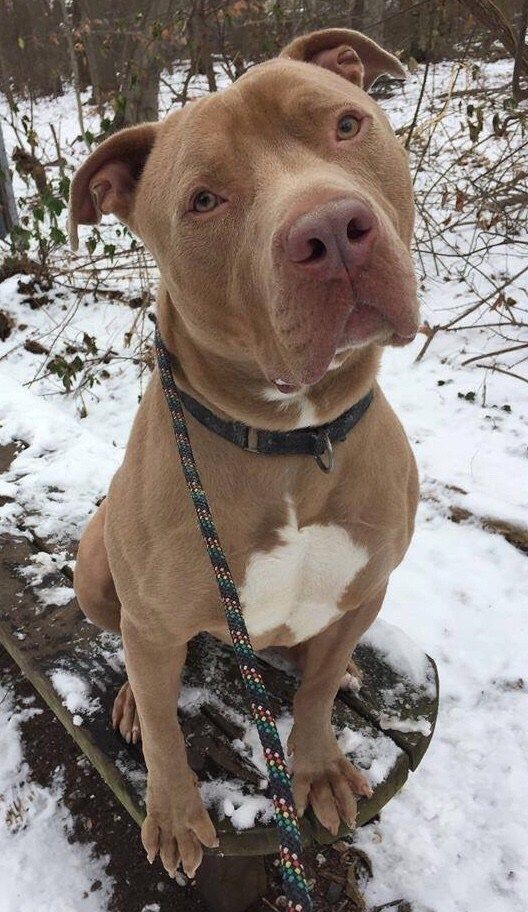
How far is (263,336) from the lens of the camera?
1.33 meters

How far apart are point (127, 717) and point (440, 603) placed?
61.5 inches

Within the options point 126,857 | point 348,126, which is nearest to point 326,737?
point 126,857

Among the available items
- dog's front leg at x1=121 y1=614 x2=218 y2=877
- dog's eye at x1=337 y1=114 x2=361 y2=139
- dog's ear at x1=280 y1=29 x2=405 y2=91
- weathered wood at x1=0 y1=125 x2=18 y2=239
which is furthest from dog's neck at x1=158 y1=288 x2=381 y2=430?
weathered wood at x1=0 y1=125 x2=18 y2=239

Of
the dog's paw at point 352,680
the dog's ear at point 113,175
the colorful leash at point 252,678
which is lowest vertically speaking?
the dog's paw at point 352,680

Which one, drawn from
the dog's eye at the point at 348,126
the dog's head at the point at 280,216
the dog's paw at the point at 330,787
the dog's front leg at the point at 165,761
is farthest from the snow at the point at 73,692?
the dog's eye at the point at 348,126

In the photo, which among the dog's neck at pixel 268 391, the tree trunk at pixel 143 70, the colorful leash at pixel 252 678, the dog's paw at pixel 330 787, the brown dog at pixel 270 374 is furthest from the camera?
the tree trunk at pixel 143 70

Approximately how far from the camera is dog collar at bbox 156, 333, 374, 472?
1.54m

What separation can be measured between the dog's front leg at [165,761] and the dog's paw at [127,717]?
0.67 feet

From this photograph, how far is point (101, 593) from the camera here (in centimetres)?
207

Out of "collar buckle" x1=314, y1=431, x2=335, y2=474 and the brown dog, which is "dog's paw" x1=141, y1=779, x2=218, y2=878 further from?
"collar buckle" x1=314, y1=431, x2=335, y2=474

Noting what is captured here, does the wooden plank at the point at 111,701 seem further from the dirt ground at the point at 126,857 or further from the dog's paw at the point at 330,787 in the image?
the dirt ground at the point at 126,857

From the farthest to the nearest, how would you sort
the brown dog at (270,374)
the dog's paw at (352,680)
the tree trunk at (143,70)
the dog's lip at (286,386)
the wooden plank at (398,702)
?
the tree trunk at (143,70), the dog's paw at (352,680), the wooden plank at (398,702), the dog's lip at (286,386), the brown dog at (270,374)

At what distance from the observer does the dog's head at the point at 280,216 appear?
115 cm

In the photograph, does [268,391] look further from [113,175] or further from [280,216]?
[113,175]
